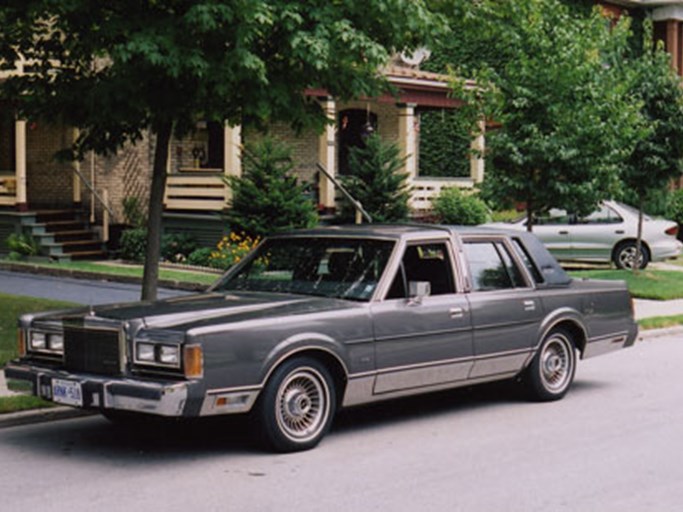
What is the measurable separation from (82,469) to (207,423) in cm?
167

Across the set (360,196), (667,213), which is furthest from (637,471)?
(667,213)

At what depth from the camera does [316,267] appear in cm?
914

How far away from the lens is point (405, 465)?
771 centimetres

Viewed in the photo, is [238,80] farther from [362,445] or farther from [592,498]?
[592,498]

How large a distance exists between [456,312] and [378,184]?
52.5 feet

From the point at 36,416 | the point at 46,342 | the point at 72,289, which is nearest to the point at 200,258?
the point at 72,289

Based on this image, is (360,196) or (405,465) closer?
(405,465)

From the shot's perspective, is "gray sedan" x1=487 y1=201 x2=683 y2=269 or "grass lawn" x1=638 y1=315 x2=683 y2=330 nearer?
"grass lawn" x1=638 y1=315 x2=683 y2=330

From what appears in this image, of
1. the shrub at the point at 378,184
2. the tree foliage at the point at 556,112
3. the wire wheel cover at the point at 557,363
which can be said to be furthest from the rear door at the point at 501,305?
the shrub at the point at 378,184

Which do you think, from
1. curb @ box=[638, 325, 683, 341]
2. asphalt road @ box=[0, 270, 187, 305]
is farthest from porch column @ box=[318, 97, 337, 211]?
curb @ box=[638, 325, 683, 341]

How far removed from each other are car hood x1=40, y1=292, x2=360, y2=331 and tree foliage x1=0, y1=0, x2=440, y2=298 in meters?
2.67

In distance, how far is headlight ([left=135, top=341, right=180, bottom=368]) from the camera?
7.51 meters

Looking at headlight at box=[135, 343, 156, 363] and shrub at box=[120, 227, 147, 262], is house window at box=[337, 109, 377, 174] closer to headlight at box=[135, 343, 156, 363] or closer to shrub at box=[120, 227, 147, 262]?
shrub at box=[120, 227, 147, 262]

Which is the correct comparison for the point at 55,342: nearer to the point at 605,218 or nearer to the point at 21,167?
the point at 21,167
